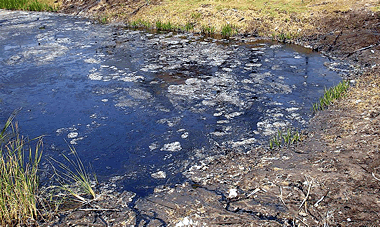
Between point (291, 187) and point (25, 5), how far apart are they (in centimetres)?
1860

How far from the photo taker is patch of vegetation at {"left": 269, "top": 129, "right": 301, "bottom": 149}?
17.0 ft

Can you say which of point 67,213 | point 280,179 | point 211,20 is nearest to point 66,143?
point 67,213

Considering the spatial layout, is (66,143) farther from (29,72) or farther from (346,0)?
(346,0)

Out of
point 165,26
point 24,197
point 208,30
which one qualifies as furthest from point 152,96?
point 165,26

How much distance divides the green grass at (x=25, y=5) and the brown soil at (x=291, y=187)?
16126 mm

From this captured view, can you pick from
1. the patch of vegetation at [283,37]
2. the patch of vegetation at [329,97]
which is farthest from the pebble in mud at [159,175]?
the patch of vegetation at [283,37]

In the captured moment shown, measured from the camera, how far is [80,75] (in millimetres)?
8594

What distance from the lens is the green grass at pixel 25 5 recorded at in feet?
58.5

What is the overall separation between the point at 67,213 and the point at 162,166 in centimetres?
148

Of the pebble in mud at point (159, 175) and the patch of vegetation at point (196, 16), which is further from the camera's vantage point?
the patch of vegetation at point (196, 16)

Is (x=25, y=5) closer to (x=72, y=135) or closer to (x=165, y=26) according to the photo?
(x=165, y=26)

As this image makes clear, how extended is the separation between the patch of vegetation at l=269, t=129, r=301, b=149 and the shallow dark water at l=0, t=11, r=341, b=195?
0.66ft

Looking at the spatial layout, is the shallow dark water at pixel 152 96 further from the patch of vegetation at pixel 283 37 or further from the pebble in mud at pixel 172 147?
the patch of vegetation at pixel 283 37

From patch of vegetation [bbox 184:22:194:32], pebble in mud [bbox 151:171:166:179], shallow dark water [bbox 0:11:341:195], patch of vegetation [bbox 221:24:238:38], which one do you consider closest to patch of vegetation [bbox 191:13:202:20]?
patch of vegetation [bbox 184:22:194:32]
